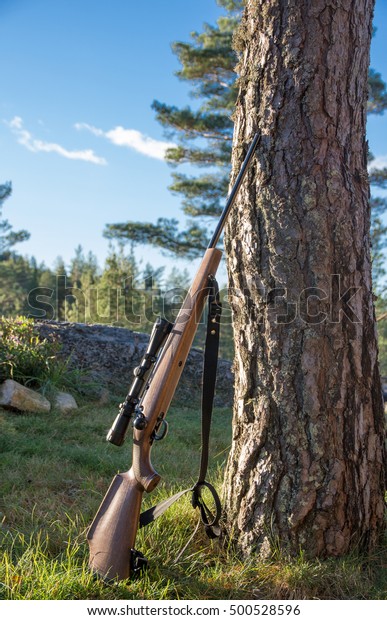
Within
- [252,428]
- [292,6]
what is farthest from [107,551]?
[292,6]

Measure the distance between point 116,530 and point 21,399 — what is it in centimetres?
393

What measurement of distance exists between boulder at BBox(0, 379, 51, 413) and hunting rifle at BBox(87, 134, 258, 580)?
12.2 feet

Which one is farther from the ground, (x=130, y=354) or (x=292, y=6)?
(x=292, y=6)

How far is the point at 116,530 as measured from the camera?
2.55m

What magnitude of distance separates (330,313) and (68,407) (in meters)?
4.50

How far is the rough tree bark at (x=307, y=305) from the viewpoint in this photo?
2.73 meters

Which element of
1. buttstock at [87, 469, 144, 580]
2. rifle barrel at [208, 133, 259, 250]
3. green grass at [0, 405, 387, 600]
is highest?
rifle barrel at [208, 133, 259, 250]

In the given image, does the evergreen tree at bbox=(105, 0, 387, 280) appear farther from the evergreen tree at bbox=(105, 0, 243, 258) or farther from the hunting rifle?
the hunting rifle

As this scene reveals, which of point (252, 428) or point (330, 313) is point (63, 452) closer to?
point (252, 428)

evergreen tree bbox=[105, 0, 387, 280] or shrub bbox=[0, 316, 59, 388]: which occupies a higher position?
evergreen tree bbox=[105, 0, 387, 280]

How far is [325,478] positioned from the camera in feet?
8.93

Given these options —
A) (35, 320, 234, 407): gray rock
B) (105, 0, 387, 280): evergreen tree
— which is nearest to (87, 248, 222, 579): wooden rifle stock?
(35, 320, 234, 407): gray rock

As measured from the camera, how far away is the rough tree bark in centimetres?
273

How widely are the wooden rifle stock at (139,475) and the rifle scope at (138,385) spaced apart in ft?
0.12
